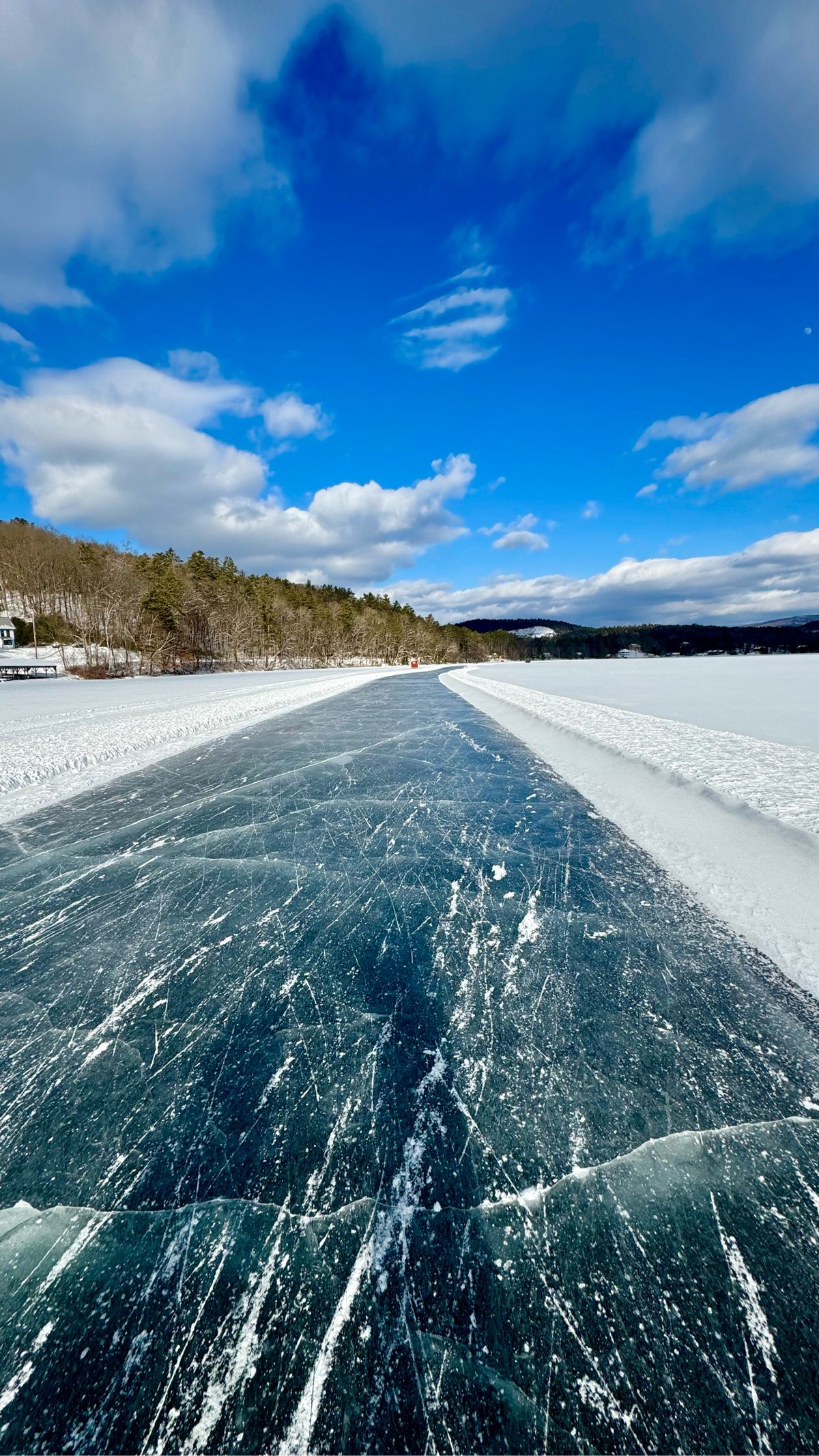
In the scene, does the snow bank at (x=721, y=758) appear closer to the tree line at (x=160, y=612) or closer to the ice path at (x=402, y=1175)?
the ice path at (x=402, y=1175)

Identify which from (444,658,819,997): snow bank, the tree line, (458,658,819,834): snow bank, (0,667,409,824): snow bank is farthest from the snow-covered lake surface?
the tree line

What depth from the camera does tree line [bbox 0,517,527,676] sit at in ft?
167

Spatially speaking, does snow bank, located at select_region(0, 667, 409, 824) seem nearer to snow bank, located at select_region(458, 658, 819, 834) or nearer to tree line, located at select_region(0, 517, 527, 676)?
snow bank, located at select_region(458, 658, 819, 834)

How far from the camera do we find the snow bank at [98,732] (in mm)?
6715

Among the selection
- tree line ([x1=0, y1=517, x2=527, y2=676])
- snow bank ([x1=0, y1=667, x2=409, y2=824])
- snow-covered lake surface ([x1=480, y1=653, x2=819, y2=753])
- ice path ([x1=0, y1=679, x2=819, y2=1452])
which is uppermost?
tree line ([x1=0, y1=517, x2=527, y2=676])

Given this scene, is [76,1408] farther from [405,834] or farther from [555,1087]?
[405,834]

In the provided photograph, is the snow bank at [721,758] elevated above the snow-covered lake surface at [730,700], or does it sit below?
above

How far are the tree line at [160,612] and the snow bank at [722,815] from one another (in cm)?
4904

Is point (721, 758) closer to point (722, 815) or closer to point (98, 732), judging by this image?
point (722, 815)

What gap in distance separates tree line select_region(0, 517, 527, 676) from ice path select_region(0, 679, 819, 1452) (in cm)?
5094

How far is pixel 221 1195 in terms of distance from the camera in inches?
64.7

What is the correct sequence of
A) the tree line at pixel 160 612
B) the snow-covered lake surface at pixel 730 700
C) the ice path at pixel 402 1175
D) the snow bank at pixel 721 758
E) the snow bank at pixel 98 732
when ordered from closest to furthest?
1. the ice path at pixel 402 1175
2. the snow bank at pixel 721 758
3. the snow bank at pixel 98 732
4. the snow-covered lake surface at pixel 730 700
5. the tree line at pixel 160 612

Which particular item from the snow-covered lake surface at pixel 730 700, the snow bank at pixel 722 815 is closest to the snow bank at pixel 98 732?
the snow bank at pixel 722 815

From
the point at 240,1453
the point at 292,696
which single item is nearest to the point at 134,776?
the point at 240,1453
